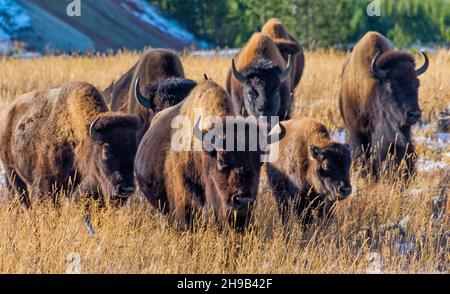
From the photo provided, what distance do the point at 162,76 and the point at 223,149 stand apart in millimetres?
4067

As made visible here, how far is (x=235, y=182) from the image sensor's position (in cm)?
621

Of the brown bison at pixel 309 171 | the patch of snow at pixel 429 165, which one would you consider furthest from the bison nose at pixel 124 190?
the patch of snow at pixel 429 165

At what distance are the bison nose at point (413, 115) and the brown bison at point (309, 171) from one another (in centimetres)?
219

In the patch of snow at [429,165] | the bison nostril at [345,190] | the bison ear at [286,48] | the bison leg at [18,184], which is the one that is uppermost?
the bison nostril at [345,190]

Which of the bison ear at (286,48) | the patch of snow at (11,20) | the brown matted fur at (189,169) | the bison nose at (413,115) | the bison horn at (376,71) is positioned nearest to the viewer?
the brown matted fur at (189,169)

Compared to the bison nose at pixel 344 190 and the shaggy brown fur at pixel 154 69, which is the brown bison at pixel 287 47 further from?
the bison nose at pixel 344 190

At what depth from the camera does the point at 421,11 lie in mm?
44750

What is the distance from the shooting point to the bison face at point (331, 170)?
753 cm

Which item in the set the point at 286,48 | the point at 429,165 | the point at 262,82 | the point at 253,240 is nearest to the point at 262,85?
the point at 262,82

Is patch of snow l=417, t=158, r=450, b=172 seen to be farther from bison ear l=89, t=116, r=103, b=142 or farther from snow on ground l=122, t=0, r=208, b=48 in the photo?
snow on ground l=122, t=0, r=208, b=48

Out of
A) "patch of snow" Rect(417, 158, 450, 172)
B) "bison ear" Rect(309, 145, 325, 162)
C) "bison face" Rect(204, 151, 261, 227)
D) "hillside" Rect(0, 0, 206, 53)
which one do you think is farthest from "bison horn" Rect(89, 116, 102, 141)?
"hillside" Rect(0, 0, 206, 53)

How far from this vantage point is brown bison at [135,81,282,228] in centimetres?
625

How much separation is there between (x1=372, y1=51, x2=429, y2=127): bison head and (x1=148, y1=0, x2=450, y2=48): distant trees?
21.4 meters

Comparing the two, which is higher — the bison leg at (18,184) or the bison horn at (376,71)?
the bison horn at (376,71)
